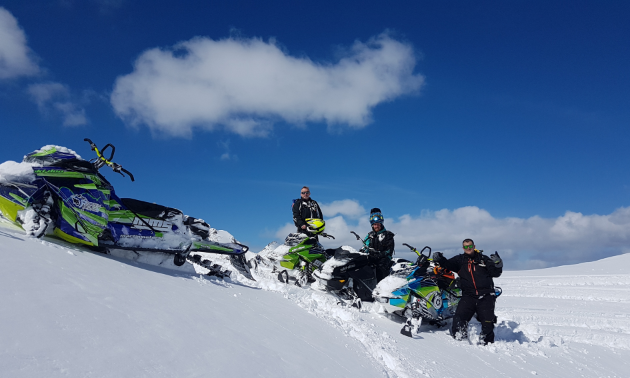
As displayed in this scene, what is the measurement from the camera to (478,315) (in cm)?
554

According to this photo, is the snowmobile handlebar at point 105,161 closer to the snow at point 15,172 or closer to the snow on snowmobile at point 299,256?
the snow at point 15,172

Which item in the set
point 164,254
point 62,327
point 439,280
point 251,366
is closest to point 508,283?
point 439,280

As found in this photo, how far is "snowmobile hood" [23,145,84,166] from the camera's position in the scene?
14.5ft

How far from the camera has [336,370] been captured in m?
2.61

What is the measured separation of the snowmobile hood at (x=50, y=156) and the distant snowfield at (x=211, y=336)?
0.92 metres

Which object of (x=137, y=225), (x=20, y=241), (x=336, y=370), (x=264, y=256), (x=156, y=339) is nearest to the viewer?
(x=156, y=339)

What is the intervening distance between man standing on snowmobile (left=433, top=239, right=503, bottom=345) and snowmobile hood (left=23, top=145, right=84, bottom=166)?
5.22m

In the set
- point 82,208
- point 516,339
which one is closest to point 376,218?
point 516,339

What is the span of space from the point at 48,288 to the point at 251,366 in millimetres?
1343

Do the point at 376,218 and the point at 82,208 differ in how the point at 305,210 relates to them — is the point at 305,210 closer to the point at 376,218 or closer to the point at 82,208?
the point at 376,218

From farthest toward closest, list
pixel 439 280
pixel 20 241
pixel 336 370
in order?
pixel 439 280, pixel 20 241, pixel 336 370

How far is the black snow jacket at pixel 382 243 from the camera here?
6.91 metres

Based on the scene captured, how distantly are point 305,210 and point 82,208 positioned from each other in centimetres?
464

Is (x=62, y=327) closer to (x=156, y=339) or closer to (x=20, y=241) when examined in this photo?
(x=156, y=339)
